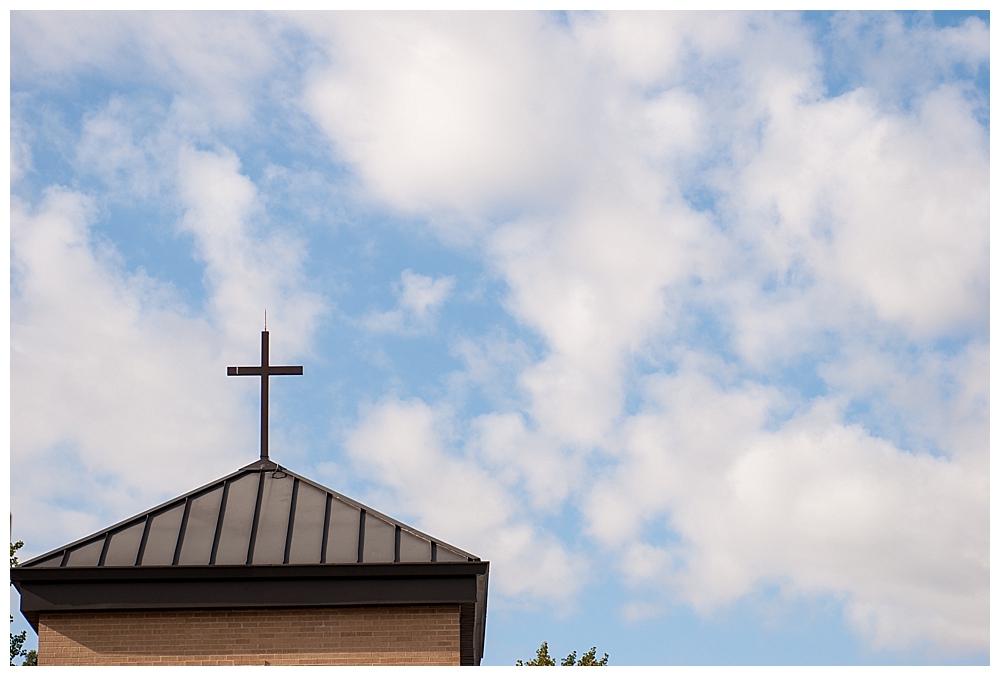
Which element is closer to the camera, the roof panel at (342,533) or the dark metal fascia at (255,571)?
Result: the dark metal fascia at (255,571)

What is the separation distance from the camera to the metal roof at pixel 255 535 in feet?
34.0

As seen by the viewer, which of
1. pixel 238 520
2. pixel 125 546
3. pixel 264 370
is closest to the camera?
pixel 125 546

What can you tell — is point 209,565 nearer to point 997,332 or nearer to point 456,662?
point 456,662

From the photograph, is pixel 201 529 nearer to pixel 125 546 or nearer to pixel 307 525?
pixel 125 546

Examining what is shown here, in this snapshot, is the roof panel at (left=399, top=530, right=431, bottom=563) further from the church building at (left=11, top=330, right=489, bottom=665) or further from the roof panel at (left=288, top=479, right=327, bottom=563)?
the roof panel at (left=288, top=479, right=327, bottom=563)

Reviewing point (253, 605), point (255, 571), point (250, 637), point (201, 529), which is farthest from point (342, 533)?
point (201, 529)

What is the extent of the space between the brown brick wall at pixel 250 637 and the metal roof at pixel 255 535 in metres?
0.49

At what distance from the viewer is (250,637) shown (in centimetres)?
1012

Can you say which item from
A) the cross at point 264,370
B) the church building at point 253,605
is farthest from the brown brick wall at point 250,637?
the cross at point 264,370

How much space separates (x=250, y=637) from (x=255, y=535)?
101cm

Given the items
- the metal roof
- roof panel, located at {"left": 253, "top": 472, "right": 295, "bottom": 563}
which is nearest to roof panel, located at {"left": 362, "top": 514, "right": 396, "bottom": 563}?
the metal roof

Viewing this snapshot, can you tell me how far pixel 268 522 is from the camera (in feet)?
35.6

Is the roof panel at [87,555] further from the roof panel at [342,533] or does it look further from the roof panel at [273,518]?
the roof panel at [342,533]
